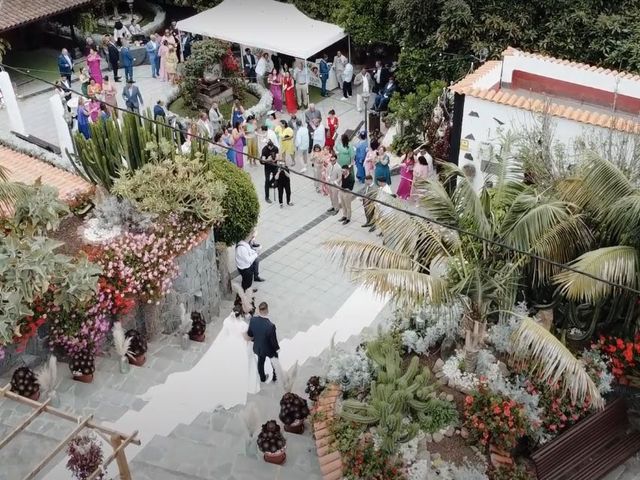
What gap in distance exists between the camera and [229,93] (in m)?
22.2

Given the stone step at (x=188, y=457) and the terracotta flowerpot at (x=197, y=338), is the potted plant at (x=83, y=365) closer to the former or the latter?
the stone step at (x=188, y=457)

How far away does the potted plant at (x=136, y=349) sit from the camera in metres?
11.6

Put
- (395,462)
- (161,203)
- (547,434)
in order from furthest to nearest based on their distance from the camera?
(161,203)
(547,434)
(395,462)

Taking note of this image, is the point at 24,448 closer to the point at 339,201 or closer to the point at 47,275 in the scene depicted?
the point at 47,275

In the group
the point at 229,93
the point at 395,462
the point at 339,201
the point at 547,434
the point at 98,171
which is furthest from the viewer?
the point at 229,93

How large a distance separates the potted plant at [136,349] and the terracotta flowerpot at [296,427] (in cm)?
259

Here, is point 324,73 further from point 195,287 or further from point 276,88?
point 195,287

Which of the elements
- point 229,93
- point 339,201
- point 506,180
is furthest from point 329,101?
point 506,180

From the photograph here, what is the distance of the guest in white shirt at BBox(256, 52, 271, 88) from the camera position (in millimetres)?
22344

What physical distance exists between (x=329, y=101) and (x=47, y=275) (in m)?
13.4

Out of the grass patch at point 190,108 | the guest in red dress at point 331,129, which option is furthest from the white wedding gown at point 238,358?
the grass patch at point 190,108

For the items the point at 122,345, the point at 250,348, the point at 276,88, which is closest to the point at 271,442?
the point at 250,348

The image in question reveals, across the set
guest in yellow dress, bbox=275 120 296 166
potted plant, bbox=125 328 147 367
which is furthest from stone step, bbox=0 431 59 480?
guest in yellow dress, bbox=275 120 296 166

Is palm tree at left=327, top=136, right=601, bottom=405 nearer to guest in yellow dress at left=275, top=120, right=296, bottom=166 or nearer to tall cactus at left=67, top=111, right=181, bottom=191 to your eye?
tall cactus at left=67, top=111, right=181, bottom=191
